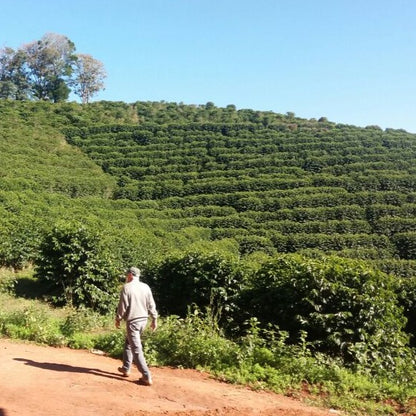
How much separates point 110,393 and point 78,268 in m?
5.95

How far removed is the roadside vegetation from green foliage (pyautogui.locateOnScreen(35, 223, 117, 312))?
0.14ft

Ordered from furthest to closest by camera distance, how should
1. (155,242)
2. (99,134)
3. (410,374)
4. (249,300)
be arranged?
(99,134), (155,242), (249,300), (410,374)

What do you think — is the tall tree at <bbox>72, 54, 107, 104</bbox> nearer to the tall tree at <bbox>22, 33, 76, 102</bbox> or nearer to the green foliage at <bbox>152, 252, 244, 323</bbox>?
the tall tree at <bbox>22, 33, 76, 102</bbox>

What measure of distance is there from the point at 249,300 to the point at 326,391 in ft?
12.6

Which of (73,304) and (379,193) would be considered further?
(379,193)

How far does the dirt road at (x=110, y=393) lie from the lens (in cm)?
481

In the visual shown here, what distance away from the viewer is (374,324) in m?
7.82

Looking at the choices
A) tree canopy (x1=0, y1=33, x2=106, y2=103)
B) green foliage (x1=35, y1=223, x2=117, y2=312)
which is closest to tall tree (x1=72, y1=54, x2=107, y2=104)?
tree canopy (x1=0, y1=33, x2=106, y2=103)

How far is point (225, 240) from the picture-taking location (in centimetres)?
2344

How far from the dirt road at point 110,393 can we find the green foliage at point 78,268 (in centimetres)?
405

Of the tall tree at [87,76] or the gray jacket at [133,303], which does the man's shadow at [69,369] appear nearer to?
the gray jacket at [133,303]

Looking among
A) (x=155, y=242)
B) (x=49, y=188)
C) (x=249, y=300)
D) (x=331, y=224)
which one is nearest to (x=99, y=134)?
(x=49, y=188)

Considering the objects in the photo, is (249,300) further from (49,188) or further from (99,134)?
(99,134)

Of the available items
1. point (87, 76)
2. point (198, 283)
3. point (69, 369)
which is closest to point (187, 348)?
point (69, 369)
